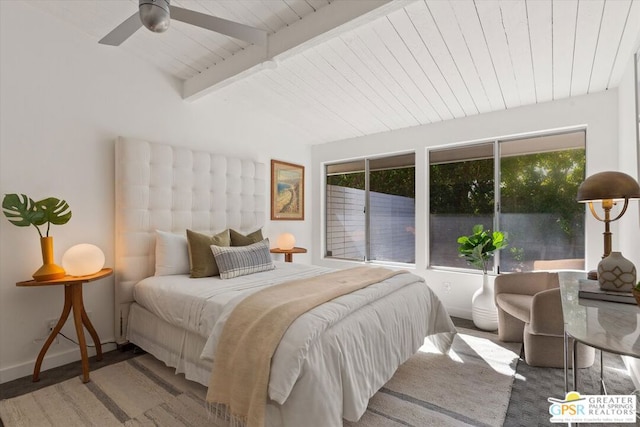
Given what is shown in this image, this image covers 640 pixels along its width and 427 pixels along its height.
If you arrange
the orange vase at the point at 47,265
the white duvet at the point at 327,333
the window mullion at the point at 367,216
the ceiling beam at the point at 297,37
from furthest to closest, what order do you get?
the window mullion at the point at 367,216
the orange vase at the point at 47,265
the ceiling beam at the point at 297,37
the white duvet at the point at 327,333

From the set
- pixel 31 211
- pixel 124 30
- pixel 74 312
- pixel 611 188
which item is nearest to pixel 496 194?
pixel 611 188

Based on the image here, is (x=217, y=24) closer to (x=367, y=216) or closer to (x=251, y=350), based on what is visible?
(x=251, y=350)

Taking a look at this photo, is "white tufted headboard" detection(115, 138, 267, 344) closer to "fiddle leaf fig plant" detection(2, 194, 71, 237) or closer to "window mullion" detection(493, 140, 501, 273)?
Result: "fiddle leaf fig plant" detection(2, 194, 71, 237)

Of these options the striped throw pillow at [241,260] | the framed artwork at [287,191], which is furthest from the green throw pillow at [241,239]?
the framed artwork at [287,191]

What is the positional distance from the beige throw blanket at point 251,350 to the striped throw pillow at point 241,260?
32.9 inches

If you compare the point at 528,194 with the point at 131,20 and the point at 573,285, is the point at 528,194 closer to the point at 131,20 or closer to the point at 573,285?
the point at 573,285

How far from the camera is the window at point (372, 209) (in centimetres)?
441

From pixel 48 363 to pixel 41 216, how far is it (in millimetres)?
1221

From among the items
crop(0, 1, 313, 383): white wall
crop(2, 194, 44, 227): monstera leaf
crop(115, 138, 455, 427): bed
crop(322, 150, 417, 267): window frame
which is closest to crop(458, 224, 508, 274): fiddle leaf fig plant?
crop(322, 150, 417, 267): window frame

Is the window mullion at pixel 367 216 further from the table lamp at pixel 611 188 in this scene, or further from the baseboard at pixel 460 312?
the table lamp at pixel 611 188

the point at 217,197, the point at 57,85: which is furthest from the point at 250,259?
the point at 57,85

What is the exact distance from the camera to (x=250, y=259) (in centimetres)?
291

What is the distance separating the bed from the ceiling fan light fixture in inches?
60.9

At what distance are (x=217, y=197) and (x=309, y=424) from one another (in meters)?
2.69
